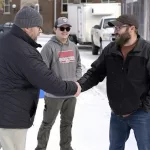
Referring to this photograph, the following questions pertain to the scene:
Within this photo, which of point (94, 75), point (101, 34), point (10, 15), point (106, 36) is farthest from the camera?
point (10, 15)

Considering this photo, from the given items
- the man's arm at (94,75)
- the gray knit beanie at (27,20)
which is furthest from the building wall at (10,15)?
the gray knit beanie at (27,20)

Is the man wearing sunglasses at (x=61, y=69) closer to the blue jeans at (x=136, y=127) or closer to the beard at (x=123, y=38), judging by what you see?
the blue jeans at (x=136, y=127)

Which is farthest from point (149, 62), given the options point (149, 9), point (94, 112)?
point (149, 9)

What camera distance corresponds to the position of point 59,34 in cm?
539

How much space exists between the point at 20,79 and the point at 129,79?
1.05 meters

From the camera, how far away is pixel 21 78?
3621 mm

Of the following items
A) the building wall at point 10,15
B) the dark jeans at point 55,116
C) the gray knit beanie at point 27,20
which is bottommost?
the dark jeans at point 55,116

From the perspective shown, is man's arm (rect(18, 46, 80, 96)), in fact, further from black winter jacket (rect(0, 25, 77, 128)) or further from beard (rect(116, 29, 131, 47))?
beard (rect(116, 29, 131, 47))

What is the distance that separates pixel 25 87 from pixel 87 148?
2.61 metres

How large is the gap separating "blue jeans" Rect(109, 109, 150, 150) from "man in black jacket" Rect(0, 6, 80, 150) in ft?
2.57

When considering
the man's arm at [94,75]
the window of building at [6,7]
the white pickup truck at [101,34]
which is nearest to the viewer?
the man's arm at [94,75]

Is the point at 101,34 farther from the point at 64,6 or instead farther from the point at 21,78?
the point at 64,6

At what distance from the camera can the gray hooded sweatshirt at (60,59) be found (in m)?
5.31

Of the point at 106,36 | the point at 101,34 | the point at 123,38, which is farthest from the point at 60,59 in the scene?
the point at 101,34
